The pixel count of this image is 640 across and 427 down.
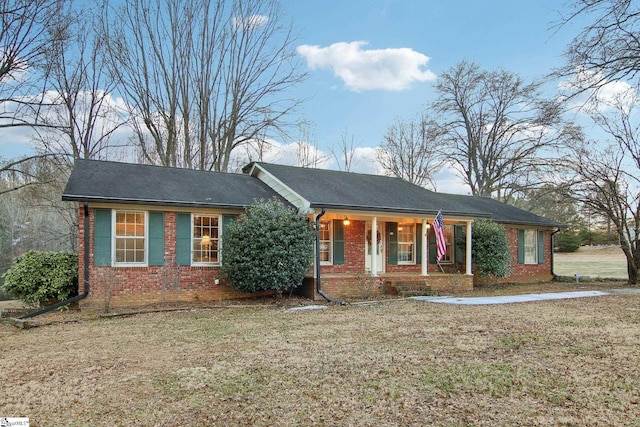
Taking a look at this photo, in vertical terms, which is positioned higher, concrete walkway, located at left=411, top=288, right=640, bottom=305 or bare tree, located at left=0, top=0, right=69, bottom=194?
bare tree, located at left=0, top=0, right=69, bottom=194

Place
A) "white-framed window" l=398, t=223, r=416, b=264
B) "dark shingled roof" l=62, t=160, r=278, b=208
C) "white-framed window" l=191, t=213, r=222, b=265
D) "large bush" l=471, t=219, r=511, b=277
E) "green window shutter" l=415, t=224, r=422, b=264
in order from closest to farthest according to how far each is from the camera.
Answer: "dark shingled roof" l=62, t=160, r=278, b=208
"white-framed window" l=191, t=213, r=222, b=265
"large bush" l=471, t=219, r=511, b=277
"white-framed window" l=398, t=223, r=416, b=264
"green window shutter" l=415, t=224, r=422, b=264

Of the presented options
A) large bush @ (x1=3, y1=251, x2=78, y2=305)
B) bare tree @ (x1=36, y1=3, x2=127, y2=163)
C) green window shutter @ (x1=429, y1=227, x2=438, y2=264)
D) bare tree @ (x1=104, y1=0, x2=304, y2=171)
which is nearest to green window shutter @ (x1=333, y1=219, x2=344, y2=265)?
green window shutter @ (x1=429, y1=227, x2=438, y2=264)

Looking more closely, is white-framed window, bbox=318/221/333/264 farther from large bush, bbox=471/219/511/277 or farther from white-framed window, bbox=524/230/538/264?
white-framed window, bbox=524/230/538/264

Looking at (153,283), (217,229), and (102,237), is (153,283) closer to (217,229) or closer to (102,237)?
(102,237)

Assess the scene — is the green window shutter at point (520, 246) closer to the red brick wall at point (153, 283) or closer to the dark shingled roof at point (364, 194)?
the dark shingled roof at point (364, 194)

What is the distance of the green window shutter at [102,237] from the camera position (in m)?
10.8

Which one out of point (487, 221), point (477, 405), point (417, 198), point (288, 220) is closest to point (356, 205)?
point (288, 220)

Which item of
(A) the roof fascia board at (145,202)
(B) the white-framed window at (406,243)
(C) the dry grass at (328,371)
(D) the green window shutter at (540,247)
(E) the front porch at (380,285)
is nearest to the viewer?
(C) the dry grass at (328,371)

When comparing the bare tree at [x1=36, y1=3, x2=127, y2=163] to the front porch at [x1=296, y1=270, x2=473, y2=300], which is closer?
the front porch at [x1=296, y1=270, x2=473, y2=300]

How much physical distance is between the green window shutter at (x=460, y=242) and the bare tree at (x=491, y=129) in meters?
12.0

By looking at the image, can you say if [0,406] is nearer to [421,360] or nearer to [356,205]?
[421,360]

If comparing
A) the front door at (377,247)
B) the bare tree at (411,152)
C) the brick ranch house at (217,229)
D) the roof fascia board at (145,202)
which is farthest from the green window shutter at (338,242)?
the bare tree at (411,152)

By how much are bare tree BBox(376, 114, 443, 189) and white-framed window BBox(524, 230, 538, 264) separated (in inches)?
495

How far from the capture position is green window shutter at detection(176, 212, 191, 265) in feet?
38.5
